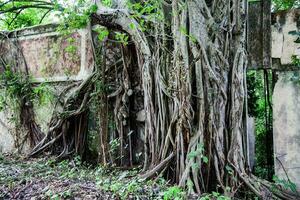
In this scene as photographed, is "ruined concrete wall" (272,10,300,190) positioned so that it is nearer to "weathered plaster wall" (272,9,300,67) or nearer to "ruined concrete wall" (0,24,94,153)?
"weathered plaster wall" (272,9,300,67)

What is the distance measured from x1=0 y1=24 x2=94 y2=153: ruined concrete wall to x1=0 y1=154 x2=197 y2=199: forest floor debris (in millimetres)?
1450

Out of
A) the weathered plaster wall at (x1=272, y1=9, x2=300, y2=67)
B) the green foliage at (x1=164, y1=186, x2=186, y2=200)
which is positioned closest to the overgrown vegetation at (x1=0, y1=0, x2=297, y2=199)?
the green foliage at (x1=164, y1=186, x2=186, y2=200)

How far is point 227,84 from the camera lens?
3.46m

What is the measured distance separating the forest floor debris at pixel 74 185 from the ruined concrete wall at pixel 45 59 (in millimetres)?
1450

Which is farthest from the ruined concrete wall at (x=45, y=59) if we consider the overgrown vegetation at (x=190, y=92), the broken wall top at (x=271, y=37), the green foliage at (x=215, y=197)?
the green foliage at (x=215, y=197)

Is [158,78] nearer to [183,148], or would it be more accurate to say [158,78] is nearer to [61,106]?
[183,148]

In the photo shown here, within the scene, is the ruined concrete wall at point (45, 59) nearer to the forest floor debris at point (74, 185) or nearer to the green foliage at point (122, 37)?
the green foliage at point (122, 37)

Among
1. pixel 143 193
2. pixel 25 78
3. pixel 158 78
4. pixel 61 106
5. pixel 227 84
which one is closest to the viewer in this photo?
pixel 143 193

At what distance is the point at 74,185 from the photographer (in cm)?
310

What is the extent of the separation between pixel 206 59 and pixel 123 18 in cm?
135

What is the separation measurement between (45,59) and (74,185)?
2934 mm

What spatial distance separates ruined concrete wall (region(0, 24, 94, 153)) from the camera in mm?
5020

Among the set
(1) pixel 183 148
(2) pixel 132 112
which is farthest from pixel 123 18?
(1) pixel 183 148

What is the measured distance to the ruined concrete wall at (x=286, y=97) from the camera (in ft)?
12.0
